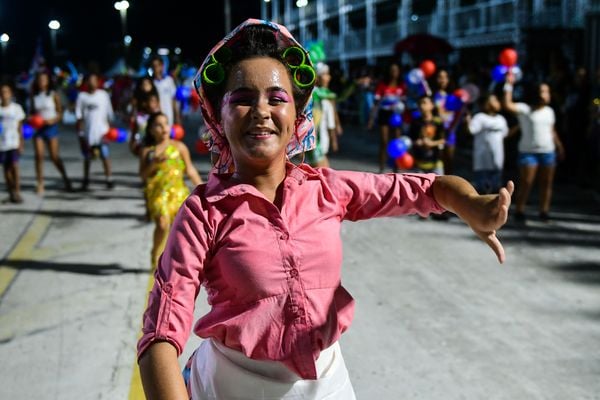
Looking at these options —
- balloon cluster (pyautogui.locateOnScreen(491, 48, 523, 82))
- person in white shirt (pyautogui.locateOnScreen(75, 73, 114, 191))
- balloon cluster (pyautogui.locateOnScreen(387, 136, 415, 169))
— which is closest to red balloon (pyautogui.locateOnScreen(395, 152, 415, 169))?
balloon cluster (pyautogui.locateOnScreen(387, 136, 415, 169))

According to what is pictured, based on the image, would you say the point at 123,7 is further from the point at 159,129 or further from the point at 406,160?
the point at 159,129

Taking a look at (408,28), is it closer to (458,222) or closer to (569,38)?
(569,38)

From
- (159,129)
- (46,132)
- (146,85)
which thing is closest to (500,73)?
(146,85)

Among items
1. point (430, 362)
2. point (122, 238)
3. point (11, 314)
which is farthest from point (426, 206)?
point (122, 238)

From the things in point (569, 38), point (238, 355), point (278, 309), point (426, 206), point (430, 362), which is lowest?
point (430, 362)

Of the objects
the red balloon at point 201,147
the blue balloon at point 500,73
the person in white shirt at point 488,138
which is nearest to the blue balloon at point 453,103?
the person in white shirt at point 488,138

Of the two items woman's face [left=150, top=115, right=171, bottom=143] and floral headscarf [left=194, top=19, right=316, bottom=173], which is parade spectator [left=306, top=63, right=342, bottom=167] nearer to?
woman's face [left=150, top=115, right=171, bottom=143]

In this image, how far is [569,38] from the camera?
2492 centimetres

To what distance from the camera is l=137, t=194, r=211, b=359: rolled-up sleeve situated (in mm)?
1745

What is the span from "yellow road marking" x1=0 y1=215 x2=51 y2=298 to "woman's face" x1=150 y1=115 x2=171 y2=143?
1797 mm

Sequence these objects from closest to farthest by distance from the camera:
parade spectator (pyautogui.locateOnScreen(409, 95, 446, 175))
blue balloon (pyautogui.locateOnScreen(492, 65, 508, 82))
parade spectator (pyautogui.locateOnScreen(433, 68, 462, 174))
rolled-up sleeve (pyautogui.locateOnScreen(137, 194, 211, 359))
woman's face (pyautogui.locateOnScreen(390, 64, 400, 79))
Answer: rolled-up sleeve (pyautogui.locateOnScreen(137, 194, 211, 359)) < parade spectator (pyautogui.locateOnScreen(409, 95, 446, 175)) < parade spectator (pyautogui.locateOnScreen(433, 68, 462, 174)) < blue balloon (pyautogui.locateOnScreen(492, 65, 508, 82)) < woman's face (pyautogui.locateOnScreen(390, 64, 400, 79))

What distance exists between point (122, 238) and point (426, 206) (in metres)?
6.47

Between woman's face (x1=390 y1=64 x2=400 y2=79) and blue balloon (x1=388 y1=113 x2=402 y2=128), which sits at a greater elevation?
woman's face (x1=390 y1=64 x2=400 y2=79)

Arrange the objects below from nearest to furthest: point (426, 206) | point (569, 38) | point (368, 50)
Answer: point (426, 206), point (569, 38), point (368, 50)
